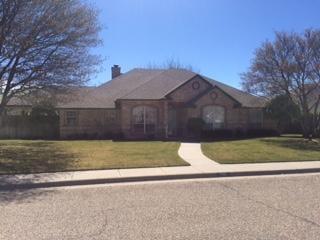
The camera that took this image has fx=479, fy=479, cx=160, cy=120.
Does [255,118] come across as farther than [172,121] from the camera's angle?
Yes

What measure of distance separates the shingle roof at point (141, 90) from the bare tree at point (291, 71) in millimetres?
2972

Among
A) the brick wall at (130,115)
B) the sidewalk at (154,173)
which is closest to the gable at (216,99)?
the brick wall at (130,115)

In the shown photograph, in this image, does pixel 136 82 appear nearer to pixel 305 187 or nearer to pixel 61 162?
pixel 61 162

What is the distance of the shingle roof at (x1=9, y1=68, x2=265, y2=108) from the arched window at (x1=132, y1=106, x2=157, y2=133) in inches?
39.2

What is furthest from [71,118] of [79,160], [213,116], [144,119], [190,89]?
[79,160]

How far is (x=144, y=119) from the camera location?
34.2m

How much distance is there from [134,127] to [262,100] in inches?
377

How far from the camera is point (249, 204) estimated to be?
32.0 ft

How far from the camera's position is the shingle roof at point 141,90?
34.4 m

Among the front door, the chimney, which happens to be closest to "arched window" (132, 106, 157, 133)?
the front door

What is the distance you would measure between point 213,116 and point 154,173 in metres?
21.1

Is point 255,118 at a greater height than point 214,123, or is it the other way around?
point 255,118

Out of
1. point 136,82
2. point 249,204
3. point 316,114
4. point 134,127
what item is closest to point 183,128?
point 134,127

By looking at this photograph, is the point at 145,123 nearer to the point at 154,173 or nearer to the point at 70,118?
the point at 70,118
